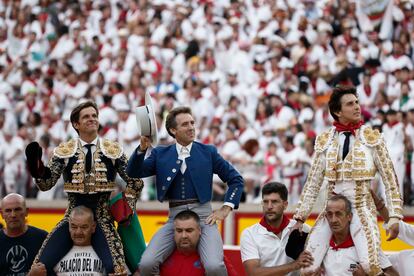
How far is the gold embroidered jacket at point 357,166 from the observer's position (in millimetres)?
7934

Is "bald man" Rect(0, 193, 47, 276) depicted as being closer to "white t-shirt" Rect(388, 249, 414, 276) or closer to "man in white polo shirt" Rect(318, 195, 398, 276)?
"man in white polo shirt" Rect(318, 195, 398, 276)

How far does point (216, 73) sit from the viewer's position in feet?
57.5

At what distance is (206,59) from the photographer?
18.0 m

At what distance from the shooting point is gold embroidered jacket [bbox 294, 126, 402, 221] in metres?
7.93

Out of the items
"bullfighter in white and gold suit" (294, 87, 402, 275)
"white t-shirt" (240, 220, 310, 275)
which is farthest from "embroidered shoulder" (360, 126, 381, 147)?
"white t-shirt" (240, 220, 310, 275)

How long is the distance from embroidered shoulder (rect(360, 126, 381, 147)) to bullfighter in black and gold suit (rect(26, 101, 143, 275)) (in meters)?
1.84

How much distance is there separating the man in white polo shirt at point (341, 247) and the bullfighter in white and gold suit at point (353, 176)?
58 millimetres

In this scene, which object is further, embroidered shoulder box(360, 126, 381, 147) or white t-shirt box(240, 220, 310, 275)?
white t-shirt box(240, 220, 310, 275)

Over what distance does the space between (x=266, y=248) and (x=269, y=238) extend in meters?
0.08

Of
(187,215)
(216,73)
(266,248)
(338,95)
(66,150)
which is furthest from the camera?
(216,73)

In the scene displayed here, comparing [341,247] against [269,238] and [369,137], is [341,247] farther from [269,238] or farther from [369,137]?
[369,137]

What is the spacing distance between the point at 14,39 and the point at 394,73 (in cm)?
786

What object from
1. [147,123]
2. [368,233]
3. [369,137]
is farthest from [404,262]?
[147,123]

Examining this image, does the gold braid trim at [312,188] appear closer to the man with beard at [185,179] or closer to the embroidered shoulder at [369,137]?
the embroidered shoulder at [369,137]
